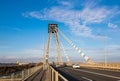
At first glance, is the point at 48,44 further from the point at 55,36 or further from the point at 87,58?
the point at 87,58

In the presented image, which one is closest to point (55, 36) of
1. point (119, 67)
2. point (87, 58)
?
point (87, 58)

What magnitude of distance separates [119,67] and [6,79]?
3114 centimetres

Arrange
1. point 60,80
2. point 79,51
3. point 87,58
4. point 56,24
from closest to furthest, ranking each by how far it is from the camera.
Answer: point 60,80, point 87,58, point 79,51, point 56,24

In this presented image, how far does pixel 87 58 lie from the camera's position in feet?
269

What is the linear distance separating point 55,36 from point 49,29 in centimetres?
820

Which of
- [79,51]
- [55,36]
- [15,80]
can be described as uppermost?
[55,36]

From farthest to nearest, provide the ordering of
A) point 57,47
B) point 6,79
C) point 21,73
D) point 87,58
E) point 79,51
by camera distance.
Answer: point 57,47 → point 79,51 → point 87,58 → point 21,73 → point 6,79

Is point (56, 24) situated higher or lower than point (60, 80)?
higher

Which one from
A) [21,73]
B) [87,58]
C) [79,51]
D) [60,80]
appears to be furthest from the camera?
[79,51]

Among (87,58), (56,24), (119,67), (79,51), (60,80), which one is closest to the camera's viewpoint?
(60,80)

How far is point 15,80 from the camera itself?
24406mm

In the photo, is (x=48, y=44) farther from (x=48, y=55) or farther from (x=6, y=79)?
(x=6, y=79)

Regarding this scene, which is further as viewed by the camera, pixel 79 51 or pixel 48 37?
pixel 48 37

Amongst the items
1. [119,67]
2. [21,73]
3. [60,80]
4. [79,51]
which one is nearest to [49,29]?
[79,51]
